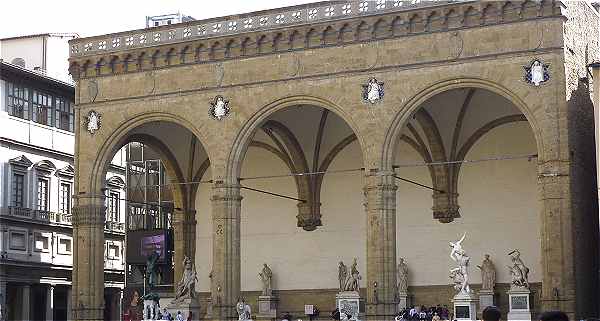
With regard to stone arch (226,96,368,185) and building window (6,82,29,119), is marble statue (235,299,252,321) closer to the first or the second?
stone arch (226,96,368,185)

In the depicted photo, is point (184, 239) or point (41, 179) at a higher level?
point (41, 179)

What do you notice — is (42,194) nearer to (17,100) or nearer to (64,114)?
(64,114)

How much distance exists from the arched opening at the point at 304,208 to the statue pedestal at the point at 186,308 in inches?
160

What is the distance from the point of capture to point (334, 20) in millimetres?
32031

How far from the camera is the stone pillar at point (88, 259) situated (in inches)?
1367

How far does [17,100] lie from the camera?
45500 millimetres

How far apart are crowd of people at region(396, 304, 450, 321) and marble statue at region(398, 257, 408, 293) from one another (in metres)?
1.02

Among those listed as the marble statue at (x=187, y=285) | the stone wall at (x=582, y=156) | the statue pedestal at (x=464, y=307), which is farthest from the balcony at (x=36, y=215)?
the stone wall at (x=582, y=156)

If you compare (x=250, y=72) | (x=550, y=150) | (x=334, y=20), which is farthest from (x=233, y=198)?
(x=550, y=150)

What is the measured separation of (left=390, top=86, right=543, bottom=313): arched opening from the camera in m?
35.1

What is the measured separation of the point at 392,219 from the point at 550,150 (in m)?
5.23

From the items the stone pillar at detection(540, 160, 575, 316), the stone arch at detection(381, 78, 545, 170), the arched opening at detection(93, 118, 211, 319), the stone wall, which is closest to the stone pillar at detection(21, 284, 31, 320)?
the arched opening at detection(93, 118, 211, 319)

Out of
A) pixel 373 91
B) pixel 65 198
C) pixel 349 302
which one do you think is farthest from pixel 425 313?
pixel 65 198

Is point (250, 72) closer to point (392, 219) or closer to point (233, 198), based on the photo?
point (233, 198)
